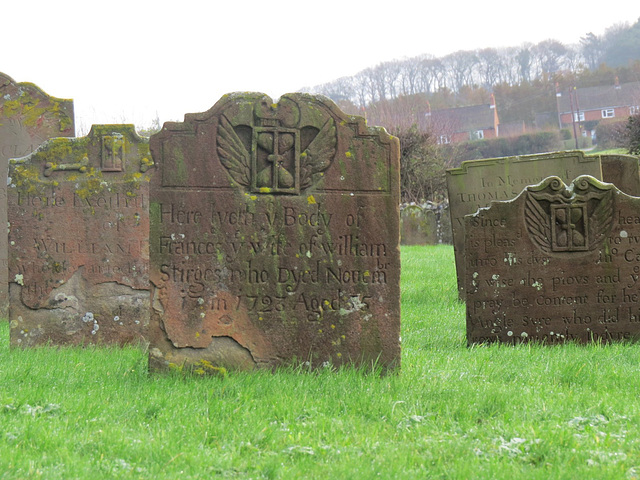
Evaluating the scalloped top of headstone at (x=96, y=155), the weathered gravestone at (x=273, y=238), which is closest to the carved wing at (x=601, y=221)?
the weathered gravestone at (x=273, y=238)

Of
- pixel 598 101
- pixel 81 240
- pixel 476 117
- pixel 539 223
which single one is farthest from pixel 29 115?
Result: pixel 598 101

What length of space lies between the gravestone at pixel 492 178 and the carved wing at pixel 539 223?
108 inches

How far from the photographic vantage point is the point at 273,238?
16.8 ft

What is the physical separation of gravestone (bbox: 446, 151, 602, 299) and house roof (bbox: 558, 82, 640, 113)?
247 feet

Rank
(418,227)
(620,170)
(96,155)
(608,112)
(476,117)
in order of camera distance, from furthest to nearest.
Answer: (608,112)
(476,117)
(418,227)
(620,170)
(96,155)

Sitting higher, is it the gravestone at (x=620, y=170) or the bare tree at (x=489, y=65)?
the bare tree at (x=489, y=65)

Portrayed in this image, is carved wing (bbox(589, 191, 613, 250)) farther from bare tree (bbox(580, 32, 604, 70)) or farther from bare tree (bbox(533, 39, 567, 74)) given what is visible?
bare tree (bbox(580, 32, 604, 70))

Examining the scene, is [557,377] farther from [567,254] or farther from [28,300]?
[28,300]

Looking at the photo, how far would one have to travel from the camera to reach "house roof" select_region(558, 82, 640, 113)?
79250 millimetres

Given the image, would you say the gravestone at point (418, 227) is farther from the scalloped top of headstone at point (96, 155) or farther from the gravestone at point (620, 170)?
the scalloped top of headstone at point (96, 155)

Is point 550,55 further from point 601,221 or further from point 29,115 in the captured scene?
point 29,115

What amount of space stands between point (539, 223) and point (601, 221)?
2.10ft

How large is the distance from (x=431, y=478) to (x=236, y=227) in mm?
2570

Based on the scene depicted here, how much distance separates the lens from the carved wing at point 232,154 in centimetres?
513
